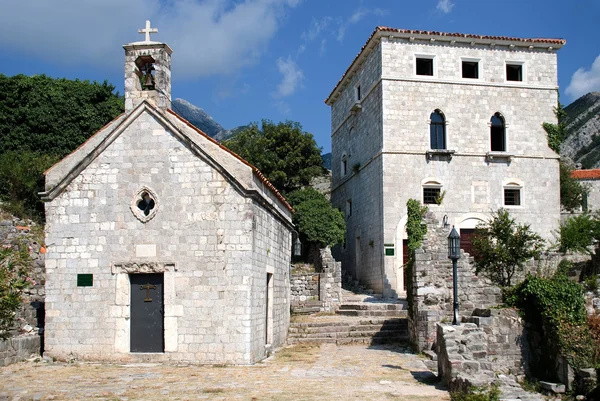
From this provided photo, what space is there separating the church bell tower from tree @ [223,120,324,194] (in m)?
17.6

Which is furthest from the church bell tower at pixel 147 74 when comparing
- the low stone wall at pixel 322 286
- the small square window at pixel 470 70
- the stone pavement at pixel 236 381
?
the small square window at pixel 470 70

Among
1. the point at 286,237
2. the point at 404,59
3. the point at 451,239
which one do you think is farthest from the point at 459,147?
the point at 451,239

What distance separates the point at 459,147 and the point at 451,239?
43.1 ft

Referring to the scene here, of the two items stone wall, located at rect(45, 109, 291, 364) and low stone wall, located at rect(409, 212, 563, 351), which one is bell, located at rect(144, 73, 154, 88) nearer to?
stone wall, located at rect(45, 109, 291, 364)

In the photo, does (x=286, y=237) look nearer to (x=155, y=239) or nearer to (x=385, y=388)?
(x=155, y=239)

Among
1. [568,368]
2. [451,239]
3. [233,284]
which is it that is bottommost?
[568,368]

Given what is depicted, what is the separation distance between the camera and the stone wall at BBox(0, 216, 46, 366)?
13859 mm

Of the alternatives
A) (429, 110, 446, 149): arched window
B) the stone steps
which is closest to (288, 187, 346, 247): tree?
(429, 110, 446, 149): arched window

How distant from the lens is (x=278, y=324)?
17.8 meters

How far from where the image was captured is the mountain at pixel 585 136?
76225 millimetres

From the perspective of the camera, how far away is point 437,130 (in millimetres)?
27766

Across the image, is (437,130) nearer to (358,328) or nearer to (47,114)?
(358,328)

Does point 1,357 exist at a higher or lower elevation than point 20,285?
lower

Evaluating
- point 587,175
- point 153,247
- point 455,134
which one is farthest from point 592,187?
point 153,247
